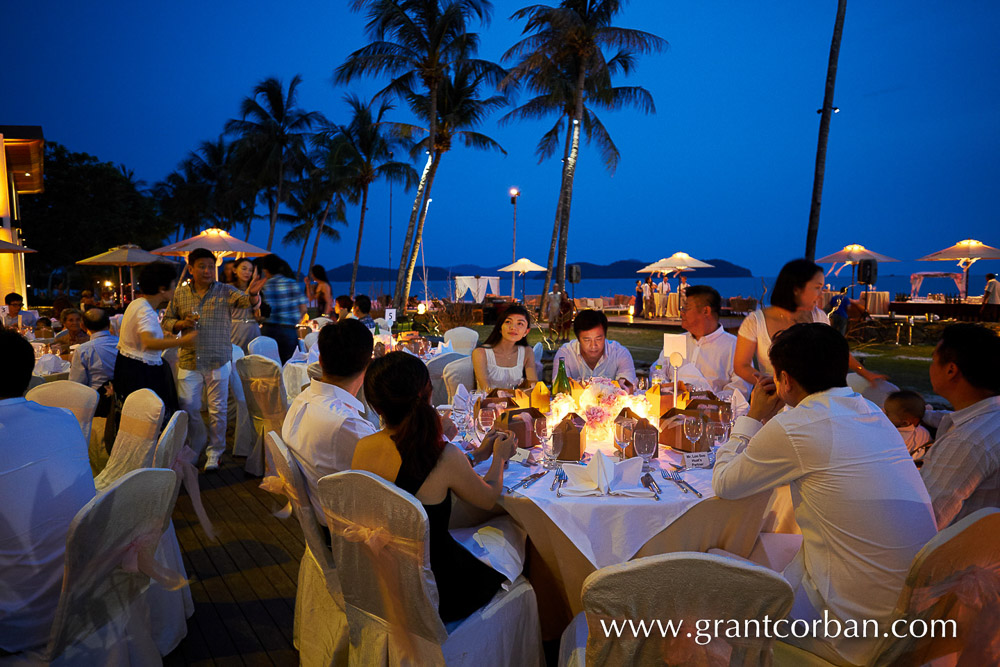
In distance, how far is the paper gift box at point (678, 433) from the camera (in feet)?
8.66

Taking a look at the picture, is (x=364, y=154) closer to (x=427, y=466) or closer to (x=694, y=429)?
(x=694, y=429)

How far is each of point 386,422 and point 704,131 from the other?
485 ft

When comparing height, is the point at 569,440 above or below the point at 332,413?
below

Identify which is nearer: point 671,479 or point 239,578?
point 671,479

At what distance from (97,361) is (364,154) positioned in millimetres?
26000

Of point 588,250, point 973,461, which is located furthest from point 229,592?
point 588,250

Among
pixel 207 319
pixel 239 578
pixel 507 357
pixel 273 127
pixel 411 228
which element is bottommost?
pixel 239 578

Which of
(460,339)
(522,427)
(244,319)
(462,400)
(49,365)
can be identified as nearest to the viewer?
(522,427)

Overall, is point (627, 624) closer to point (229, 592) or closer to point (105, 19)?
point (229, 592)

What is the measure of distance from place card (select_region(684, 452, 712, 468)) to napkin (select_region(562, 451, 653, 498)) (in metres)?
0.29

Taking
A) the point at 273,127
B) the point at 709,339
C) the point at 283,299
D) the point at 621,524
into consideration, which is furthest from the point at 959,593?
the point at 273,127

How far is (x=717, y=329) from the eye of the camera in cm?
453

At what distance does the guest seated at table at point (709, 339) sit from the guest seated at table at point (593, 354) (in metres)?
0.33

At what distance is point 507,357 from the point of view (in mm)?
4590
